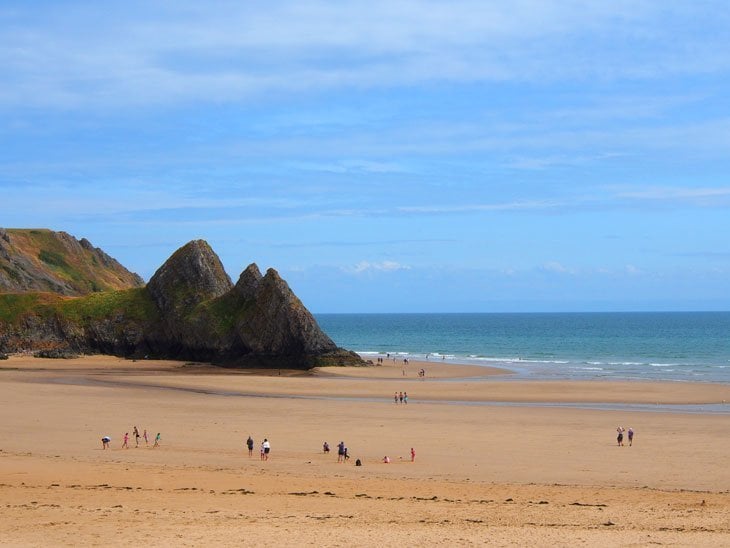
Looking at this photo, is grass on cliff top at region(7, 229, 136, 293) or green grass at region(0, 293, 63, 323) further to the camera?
grass on cliff top at region(7, 229, 136, 293)

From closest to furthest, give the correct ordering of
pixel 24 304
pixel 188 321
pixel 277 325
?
pixel 277 325 → pixel 188 321 → pixel 24 304

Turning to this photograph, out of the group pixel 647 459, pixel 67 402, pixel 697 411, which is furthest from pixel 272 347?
pixel 647 459

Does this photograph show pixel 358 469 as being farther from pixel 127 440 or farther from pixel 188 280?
pixel 188 280

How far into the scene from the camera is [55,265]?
399 feet

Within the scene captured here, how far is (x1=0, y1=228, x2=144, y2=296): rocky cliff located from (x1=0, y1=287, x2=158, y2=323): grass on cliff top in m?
9.35

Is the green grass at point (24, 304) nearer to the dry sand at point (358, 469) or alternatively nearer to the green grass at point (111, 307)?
the green grass at point (111, 307)

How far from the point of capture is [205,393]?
57.8 metres

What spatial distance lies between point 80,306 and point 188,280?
12629 mm

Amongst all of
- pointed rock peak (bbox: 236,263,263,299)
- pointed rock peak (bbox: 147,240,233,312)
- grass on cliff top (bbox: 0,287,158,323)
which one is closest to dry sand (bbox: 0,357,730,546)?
pointed rock peak (bbox: 236,263,263,299)

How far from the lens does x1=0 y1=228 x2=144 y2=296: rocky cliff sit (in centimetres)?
10850

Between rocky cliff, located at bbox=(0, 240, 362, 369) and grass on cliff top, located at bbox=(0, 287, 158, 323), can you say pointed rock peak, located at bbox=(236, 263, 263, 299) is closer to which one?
rocky cliff, located at bbox=(0, 240, 362, 369)

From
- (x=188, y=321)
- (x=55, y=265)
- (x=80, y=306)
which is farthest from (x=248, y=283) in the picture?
A: (x=55, y=265)

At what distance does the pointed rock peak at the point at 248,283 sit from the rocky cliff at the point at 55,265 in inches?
1296

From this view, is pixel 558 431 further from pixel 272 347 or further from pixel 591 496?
pixel 272 347
